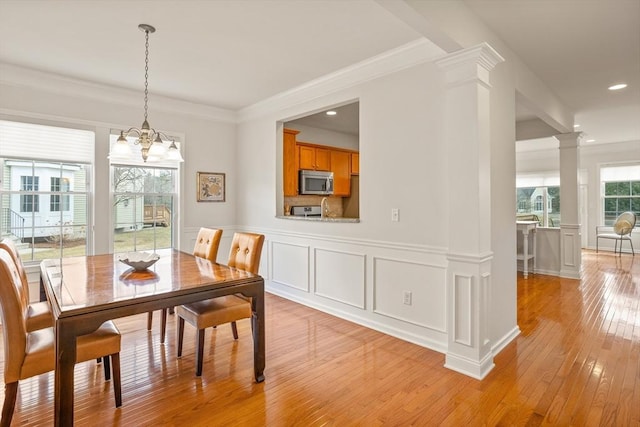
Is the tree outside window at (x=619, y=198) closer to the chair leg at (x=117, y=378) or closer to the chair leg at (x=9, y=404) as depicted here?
the chair leg at (x=117, y=378)

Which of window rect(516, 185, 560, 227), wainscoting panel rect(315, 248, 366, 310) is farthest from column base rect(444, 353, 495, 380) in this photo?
window rect(516, 185, 560, 227)

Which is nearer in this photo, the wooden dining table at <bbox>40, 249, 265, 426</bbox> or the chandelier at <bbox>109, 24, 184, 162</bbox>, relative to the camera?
the wooden dining table at <bbox>40, 249, 265, 426</bbox>

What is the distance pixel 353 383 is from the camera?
2.38m

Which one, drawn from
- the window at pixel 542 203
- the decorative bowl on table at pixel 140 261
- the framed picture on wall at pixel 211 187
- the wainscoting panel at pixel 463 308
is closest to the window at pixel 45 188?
the framed picture on wall at pixel 211 187

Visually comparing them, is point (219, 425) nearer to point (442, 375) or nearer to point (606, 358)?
point (442, 375)

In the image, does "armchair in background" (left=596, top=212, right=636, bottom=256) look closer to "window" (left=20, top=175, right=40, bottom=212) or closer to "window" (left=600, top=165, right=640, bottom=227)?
"window" (left=600, top=165, right=640, bottom=227)

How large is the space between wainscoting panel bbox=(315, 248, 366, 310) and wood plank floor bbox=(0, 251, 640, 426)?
30 centimetres

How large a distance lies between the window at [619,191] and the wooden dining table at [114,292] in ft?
32.0

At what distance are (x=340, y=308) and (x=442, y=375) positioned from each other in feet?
4.75

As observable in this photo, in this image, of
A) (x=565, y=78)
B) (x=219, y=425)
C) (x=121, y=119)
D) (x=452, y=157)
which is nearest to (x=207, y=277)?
(x=219, y=425)

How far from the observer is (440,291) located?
2885 mm

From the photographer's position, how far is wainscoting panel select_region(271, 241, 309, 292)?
13.8 feet

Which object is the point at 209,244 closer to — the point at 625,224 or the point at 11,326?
the point at 11,326

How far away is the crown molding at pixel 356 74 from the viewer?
2.91m
